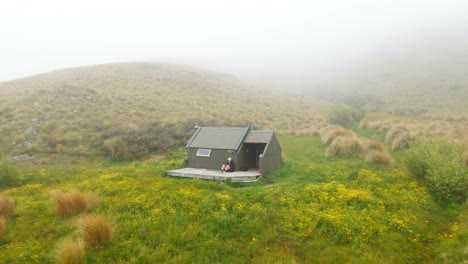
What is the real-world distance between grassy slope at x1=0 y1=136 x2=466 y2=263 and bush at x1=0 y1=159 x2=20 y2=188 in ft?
4.81

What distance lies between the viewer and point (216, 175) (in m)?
17.5

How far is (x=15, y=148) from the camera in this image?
2420 centimetres

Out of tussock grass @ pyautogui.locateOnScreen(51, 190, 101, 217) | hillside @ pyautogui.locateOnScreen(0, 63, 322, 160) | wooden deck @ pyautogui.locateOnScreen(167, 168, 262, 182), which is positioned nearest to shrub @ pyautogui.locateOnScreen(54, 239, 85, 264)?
tussock grass @ pyautogui.locateOnScreen(51, 190, 101, 217)

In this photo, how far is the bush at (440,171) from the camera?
478 inches

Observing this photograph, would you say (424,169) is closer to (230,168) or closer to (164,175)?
(230,168)

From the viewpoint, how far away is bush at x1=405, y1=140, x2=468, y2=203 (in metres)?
12.1

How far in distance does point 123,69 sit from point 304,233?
71.4 m

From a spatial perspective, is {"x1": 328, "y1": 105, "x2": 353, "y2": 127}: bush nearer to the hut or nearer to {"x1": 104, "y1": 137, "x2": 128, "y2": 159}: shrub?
the hut

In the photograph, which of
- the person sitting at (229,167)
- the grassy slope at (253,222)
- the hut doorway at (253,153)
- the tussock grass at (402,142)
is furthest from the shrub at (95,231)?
the tussock grass at (402,142)

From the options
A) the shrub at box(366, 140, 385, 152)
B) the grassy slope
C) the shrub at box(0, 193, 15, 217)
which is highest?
the shrub at box(0, 193, 15, 217)

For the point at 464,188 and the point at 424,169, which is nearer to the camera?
the point at 464,188

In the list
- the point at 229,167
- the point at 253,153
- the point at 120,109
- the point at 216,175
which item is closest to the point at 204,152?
the point at 229,167

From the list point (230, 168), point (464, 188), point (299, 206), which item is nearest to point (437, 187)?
point (464, 188)

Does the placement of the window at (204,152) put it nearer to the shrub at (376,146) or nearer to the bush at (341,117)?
the shrub at (376,146)
